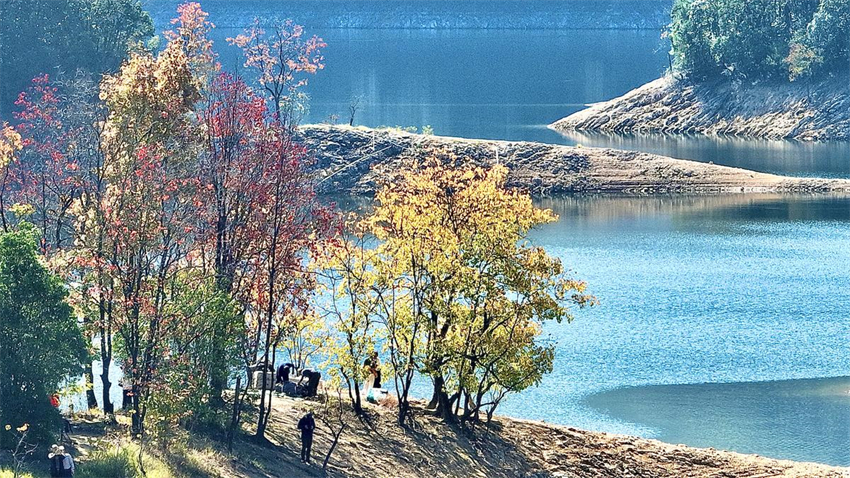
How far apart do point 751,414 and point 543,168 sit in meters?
65.4

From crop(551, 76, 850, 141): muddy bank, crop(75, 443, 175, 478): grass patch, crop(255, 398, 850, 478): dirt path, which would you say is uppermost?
crop(551, 76, 850, 141): muddy bank

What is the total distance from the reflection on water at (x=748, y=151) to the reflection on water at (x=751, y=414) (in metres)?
69.7

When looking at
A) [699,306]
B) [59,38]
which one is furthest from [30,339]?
[59,38]

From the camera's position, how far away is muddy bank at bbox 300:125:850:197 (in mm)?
112312

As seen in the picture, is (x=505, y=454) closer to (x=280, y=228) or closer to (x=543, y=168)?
(x=280, y=228)

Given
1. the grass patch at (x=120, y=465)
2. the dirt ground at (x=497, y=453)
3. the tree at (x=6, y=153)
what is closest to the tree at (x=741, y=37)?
the dirt ground at (x=497, y=453)

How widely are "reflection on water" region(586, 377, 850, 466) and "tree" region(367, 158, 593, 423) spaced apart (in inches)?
280

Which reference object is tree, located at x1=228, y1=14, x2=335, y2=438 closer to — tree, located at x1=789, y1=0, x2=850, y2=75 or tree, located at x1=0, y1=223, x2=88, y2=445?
tree, located at x1=0, y1=223, x2=88, y2=445

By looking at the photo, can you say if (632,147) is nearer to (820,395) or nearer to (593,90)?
(593,90)

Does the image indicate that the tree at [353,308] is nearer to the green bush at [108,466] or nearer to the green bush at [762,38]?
the green bush at [108,466]

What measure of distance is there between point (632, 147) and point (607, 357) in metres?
84.2

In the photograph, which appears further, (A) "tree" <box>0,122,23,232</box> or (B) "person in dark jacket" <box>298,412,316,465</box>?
(A) "tree" <box>0,122,23,232</box>

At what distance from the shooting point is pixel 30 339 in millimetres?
34781

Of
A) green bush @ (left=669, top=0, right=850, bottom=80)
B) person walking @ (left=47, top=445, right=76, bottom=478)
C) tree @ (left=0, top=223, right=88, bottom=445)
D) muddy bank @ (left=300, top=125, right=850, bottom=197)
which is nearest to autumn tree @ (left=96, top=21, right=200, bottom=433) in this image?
tree @ (left=0, top=223, right=88, bottom=445)
